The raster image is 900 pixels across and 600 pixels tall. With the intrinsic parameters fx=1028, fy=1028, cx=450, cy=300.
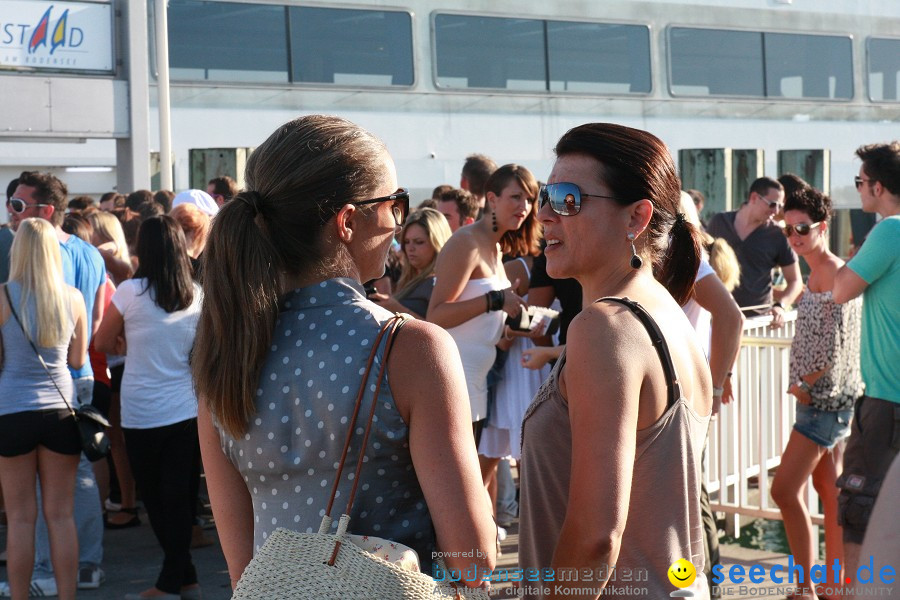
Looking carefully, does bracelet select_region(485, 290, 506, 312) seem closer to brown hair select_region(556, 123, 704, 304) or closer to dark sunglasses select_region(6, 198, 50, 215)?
A: dark sunglasses select_region(6, 198, 50, 215)

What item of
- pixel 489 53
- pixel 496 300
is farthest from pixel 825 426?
pixel 489 53

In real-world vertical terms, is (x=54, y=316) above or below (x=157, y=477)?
above

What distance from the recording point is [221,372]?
188 centimetres

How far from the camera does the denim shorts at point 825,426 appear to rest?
15.9ft

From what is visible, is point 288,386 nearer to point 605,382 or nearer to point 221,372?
point 221,372

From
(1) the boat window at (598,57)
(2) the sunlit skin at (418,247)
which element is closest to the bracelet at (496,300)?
(2) the sunlit skin at (418,247)

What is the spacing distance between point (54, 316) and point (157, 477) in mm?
1019

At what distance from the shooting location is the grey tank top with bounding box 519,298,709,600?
1958 millimetres

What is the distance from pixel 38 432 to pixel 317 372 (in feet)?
11.2

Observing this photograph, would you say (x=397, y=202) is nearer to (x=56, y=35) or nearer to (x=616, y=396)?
(x=616, y=396)

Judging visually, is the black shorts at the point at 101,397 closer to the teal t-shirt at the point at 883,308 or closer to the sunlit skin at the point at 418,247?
the sunlit skin at the point at 418,247

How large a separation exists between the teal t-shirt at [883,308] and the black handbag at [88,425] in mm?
3390

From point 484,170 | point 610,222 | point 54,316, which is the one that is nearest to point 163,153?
point 484,170

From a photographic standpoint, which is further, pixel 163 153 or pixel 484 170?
pixel 163 153
